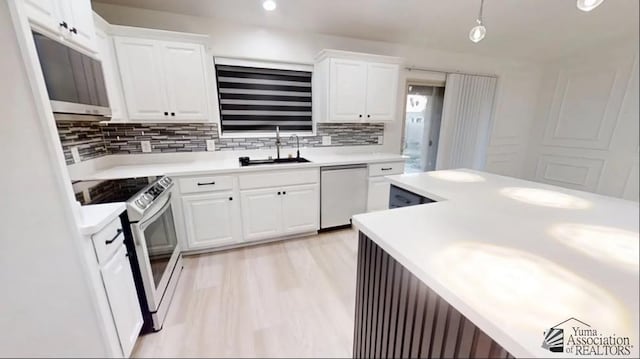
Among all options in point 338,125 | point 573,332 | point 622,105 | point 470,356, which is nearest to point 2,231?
point 470,356

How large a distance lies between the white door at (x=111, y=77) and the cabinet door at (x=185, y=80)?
37 cm

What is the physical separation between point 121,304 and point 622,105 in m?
5.88

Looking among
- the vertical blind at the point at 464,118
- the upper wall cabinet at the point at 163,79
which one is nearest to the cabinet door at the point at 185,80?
the upper wall cabinet at the point at 163,79

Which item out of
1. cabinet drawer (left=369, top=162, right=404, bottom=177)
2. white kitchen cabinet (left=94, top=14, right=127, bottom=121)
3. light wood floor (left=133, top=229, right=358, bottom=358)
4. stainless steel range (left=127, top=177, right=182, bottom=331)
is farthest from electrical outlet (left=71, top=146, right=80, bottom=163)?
cabinet drawer (left=369, top=162, right=404, bottom=177)

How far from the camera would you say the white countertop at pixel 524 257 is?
1.65 feet

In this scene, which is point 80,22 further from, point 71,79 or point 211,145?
point 211,145

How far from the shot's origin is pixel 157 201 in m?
1.65

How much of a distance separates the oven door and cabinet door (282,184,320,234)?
1.03 metres

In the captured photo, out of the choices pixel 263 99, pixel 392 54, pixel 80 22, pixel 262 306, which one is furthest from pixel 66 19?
pixel 392 54

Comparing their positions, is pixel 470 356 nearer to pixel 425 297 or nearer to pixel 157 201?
pixel 425 297

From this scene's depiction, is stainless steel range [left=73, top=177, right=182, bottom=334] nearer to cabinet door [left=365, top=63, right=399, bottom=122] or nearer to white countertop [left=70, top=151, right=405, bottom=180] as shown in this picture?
white countertop [left=70, top=151, right=405, bottom=180]

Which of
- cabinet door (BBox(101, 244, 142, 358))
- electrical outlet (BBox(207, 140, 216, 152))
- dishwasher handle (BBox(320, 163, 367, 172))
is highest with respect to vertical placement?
electrical outlet (BBox(207, 140, 216, 152))

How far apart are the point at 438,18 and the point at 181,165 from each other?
10.5 ft

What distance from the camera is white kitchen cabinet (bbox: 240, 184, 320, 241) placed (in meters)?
2.40
